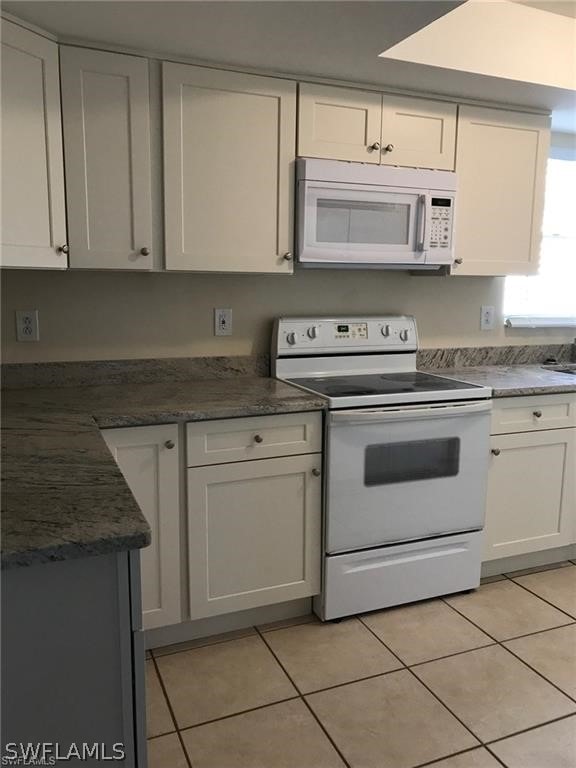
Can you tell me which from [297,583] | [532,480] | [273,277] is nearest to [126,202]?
[273,277]

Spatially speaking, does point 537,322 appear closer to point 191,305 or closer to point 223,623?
point 191,305

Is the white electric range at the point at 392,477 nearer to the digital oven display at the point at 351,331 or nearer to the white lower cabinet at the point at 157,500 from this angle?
the digital oven display at the point at 351,331

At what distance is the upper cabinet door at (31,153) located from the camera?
1.89m

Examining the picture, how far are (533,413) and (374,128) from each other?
1398mm

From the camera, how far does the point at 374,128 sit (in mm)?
2535

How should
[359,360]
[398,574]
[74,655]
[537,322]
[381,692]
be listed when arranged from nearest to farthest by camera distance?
[74,655], [381,692], [398,574], [359,360], [537,322]

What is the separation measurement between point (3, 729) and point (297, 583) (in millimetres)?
1462

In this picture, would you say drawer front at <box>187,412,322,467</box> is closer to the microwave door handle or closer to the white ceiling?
the microwave door handle

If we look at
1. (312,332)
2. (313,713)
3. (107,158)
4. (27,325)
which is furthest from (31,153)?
(313,713)

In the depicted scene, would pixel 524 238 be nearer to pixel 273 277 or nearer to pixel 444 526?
pixel 273 277

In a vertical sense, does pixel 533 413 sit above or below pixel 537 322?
below

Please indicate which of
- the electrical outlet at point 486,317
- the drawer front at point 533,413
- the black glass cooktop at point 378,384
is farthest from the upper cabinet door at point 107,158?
the electrical outlet at point 486,317

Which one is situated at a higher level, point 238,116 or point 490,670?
point 238,116

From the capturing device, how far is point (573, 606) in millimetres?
2604
